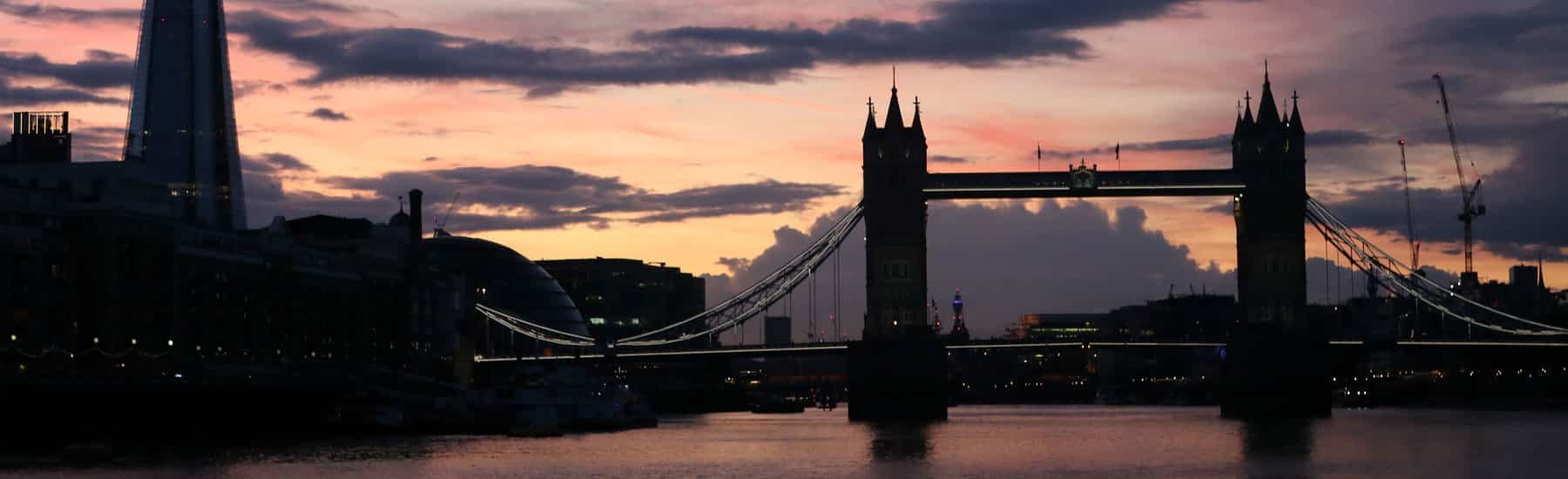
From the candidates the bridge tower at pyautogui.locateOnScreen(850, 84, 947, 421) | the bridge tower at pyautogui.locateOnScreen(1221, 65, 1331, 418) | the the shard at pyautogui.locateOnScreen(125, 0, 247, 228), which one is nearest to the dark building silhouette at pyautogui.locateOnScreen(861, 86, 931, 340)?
the bridge tower at pyautogui.locateOnScreen(850, 84, 947, 421)

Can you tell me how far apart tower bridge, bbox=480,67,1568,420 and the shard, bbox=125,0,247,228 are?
115ft

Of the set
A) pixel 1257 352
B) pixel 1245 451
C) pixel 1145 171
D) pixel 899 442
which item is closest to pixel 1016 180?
pixel 1145 171

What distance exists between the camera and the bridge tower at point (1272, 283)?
175 meters

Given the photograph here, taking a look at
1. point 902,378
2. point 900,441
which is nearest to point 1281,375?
point 902,378

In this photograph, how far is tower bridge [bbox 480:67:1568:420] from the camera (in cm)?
17075

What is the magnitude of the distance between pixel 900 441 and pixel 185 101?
6958cm

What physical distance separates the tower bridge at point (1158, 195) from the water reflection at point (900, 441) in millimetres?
5651

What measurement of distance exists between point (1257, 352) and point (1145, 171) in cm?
1638

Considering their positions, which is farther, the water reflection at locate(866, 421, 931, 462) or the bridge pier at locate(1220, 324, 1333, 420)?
the bridge pier at locate(1220, 324, 1333, 420)

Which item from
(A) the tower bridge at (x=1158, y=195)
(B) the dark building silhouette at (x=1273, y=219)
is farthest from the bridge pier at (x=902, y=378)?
(B) the dark building silhouette at (x=1273, y=219)

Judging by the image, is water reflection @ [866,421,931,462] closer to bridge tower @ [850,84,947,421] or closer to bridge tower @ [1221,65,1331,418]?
bridge tower @ [850,84,947,421]

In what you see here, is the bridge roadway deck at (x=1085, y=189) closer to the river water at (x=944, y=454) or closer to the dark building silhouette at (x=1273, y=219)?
the dark building silhouette at (x=1273, y=219)

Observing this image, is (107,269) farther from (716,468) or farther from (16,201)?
(716,468)

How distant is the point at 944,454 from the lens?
117375mm
